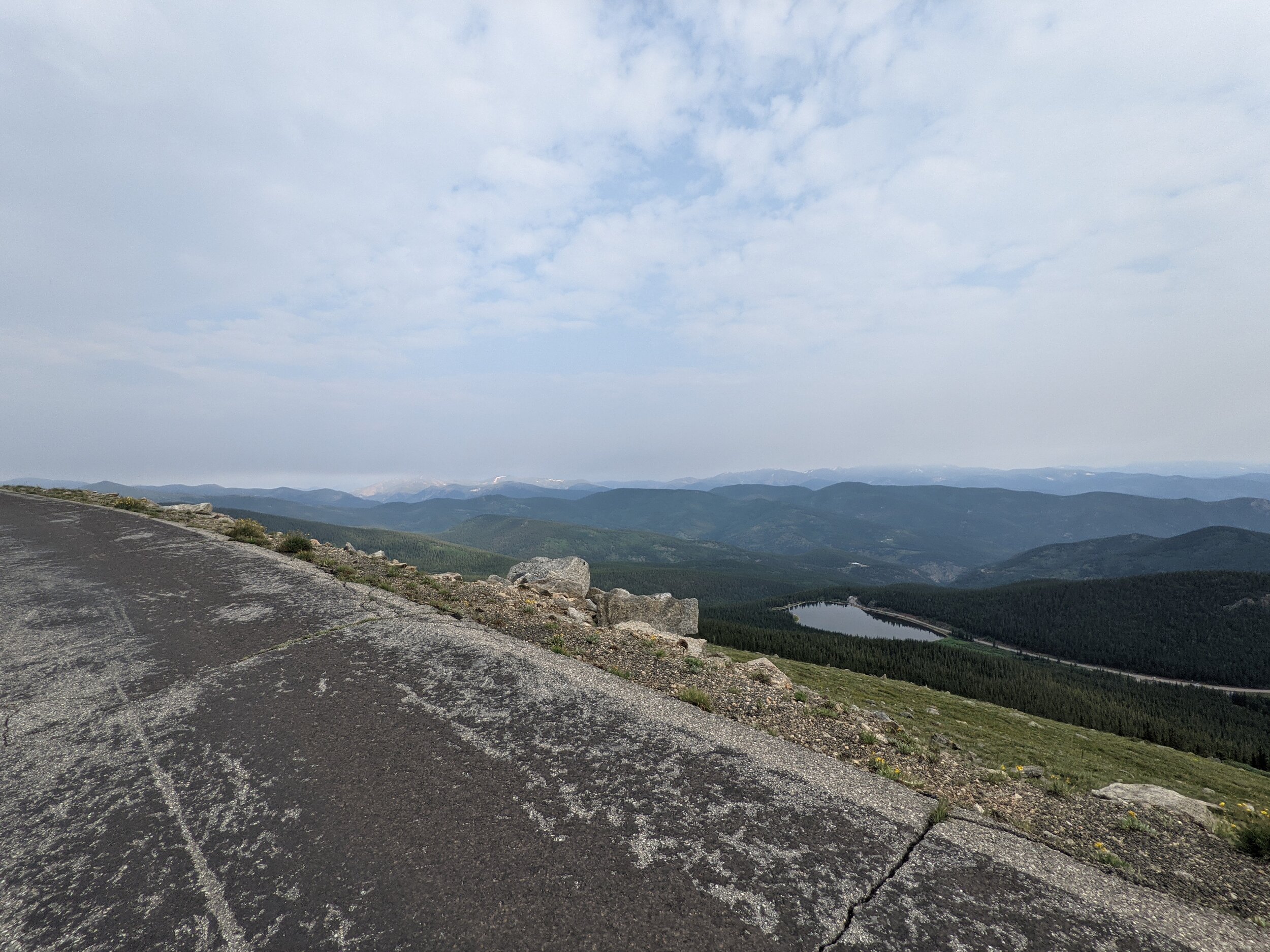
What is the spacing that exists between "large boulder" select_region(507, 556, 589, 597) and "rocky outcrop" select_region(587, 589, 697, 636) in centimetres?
156

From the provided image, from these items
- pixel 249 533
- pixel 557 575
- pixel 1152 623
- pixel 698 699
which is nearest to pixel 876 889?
pixel 698 699

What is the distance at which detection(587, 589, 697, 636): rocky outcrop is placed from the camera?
2898 centimetres

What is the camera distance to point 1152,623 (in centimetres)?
16612

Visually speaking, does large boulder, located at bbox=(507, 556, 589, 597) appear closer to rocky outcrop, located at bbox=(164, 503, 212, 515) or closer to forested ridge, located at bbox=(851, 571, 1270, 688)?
rocky outcrop, located at bbox=(164, 503, 212, 515)

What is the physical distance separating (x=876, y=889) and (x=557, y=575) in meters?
27.0

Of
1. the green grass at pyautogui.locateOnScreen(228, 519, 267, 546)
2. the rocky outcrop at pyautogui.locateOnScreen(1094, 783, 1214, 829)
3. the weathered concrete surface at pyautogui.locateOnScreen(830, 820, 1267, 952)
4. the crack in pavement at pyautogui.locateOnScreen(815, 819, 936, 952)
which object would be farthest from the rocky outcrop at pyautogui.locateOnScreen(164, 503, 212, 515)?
the rocky outcrop at pyautogui.locateOnScreen(1094, 783, 1214, 829)

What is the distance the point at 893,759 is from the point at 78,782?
10.8 m

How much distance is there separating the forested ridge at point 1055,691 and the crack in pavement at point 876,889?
79.6 m

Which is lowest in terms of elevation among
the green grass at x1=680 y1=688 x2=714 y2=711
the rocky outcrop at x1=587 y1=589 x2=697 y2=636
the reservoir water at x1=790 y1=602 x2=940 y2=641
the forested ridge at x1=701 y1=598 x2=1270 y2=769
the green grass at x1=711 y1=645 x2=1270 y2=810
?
the reservoir water at x1=790 y1=602 x2=940 y2=641

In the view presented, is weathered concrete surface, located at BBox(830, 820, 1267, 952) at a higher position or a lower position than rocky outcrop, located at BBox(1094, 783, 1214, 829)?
higher

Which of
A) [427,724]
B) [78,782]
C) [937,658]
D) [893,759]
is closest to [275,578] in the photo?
Answer: [78,782]

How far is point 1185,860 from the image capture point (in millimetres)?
4855

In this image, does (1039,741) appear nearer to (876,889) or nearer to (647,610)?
(647,610)

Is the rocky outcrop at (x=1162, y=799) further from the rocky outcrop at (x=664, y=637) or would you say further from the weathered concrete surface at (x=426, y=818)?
the rocky outcrop at (x=664, y=637)
